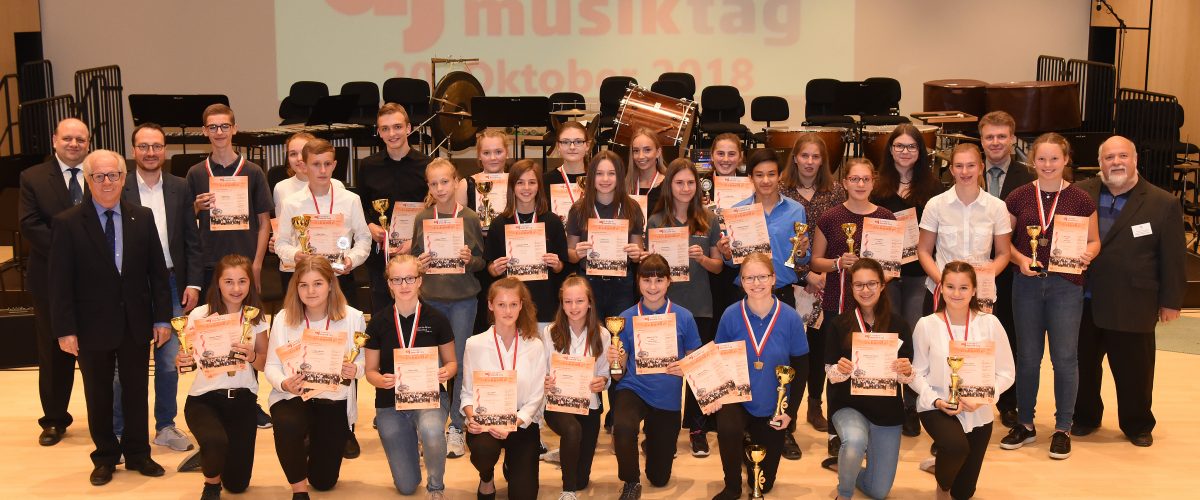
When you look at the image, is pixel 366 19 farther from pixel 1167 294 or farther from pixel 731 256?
pixel 1167 294

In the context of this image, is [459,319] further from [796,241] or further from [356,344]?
[796,241]

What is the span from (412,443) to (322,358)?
60 centimetres

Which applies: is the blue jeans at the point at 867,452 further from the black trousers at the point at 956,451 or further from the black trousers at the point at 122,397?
the black trousers at the point at 122,397

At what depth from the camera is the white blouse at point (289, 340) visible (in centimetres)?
511

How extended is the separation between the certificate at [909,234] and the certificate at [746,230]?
69 cm

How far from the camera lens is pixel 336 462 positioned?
5238 mm

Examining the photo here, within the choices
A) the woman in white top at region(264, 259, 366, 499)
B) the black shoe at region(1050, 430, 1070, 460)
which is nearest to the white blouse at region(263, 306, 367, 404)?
the woman in white top at region(264, 259, 366, 499)

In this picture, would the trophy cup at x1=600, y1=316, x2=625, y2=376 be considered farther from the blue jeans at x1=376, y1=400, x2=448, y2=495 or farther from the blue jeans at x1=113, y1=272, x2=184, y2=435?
the blue jeans at x1=113, y1=272, x2=184, y2=435

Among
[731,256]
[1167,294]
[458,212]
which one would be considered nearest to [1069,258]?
[1167,294]

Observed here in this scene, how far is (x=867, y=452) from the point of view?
16.9ft

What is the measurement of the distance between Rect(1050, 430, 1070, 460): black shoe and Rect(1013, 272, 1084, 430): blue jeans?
0.05 meters

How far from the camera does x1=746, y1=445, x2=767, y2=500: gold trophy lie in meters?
4.83

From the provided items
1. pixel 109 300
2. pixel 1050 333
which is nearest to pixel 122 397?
pixel 109 300

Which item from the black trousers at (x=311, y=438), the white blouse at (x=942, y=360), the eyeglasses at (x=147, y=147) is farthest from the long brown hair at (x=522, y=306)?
the eyeglasses at (x=147, y=147)
